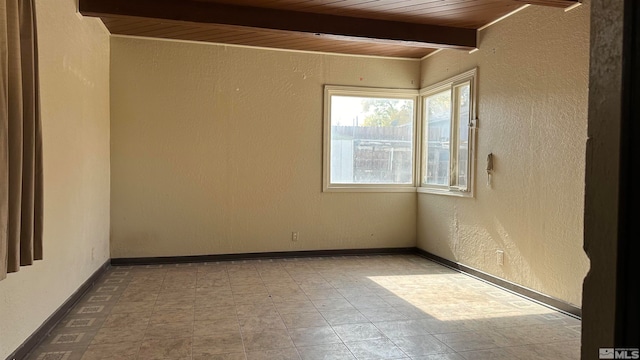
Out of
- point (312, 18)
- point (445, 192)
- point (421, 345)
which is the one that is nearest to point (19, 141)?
point (421, 345)

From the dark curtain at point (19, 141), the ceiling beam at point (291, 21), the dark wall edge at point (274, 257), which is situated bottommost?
the dark wall edge at point (274, 257)

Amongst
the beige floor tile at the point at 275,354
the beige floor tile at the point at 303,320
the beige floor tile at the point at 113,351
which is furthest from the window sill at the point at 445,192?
the beige floor tile at the point at 113,351

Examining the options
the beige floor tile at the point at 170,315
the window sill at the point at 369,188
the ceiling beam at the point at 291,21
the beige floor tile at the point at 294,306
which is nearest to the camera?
the beige floor tile at the point at 170,315

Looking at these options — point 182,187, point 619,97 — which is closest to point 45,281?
point 182,187

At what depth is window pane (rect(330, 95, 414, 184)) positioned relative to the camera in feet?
17.8

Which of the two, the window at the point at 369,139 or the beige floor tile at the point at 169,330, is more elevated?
the window at the point at 369,139

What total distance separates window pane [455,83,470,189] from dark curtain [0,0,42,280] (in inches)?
153

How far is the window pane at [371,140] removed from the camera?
17.8 ft

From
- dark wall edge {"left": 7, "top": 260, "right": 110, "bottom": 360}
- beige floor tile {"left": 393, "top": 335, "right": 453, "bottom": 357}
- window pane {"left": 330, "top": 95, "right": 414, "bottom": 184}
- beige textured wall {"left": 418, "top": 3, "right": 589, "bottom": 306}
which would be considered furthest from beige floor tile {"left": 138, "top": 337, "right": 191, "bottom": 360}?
window pane {"left": 330, "top": 95, "right": 414, "bottom": 184}

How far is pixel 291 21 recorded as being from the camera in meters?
3.96

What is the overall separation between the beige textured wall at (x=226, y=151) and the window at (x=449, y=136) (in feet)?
1.94

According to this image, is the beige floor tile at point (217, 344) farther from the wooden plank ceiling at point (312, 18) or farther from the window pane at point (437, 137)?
the window pane at point (437, 137)

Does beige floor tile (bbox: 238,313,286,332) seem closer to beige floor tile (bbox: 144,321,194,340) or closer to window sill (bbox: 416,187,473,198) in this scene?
beige floor tile (bbox: 144,321,194,340)

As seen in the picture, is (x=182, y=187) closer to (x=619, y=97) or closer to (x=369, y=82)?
(x=369, y=82)
